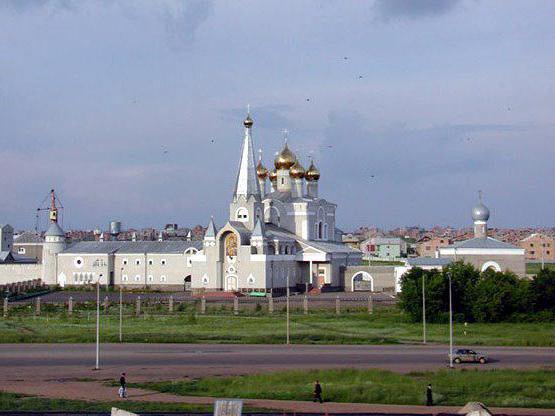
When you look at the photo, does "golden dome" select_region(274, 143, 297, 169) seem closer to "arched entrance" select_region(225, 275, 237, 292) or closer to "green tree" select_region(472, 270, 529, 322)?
"arched entrance" select_region(225, 275, 237, 292)

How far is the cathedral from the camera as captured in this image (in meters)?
76.4

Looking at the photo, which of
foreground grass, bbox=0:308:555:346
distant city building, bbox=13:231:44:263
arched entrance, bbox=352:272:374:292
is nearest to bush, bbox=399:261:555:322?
foreground grass, bbox=0:308:555:346

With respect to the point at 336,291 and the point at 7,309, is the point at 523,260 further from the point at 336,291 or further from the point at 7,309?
the point at 7,309

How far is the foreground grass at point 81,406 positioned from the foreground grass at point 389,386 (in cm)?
276

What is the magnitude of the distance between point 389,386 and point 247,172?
50.5 m

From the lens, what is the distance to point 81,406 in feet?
91.0

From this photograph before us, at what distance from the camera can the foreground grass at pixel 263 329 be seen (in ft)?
152

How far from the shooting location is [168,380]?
33438 millimetres

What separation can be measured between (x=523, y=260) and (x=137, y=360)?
39.8 meters

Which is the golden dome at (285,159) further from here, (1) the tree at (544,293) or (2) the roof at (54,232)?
(1) the tree at (544,293)

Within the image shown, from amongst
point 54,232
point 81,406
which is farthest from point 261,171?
point 81,406

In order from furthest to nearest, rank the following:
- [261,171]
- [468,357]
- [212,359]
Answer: [261,171] < [212,359] < [468,357]

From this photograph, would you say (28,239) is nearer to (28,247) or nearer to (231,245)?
(28,247)

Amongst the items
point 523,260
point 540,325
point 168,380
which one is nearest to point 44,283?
point 523,260
